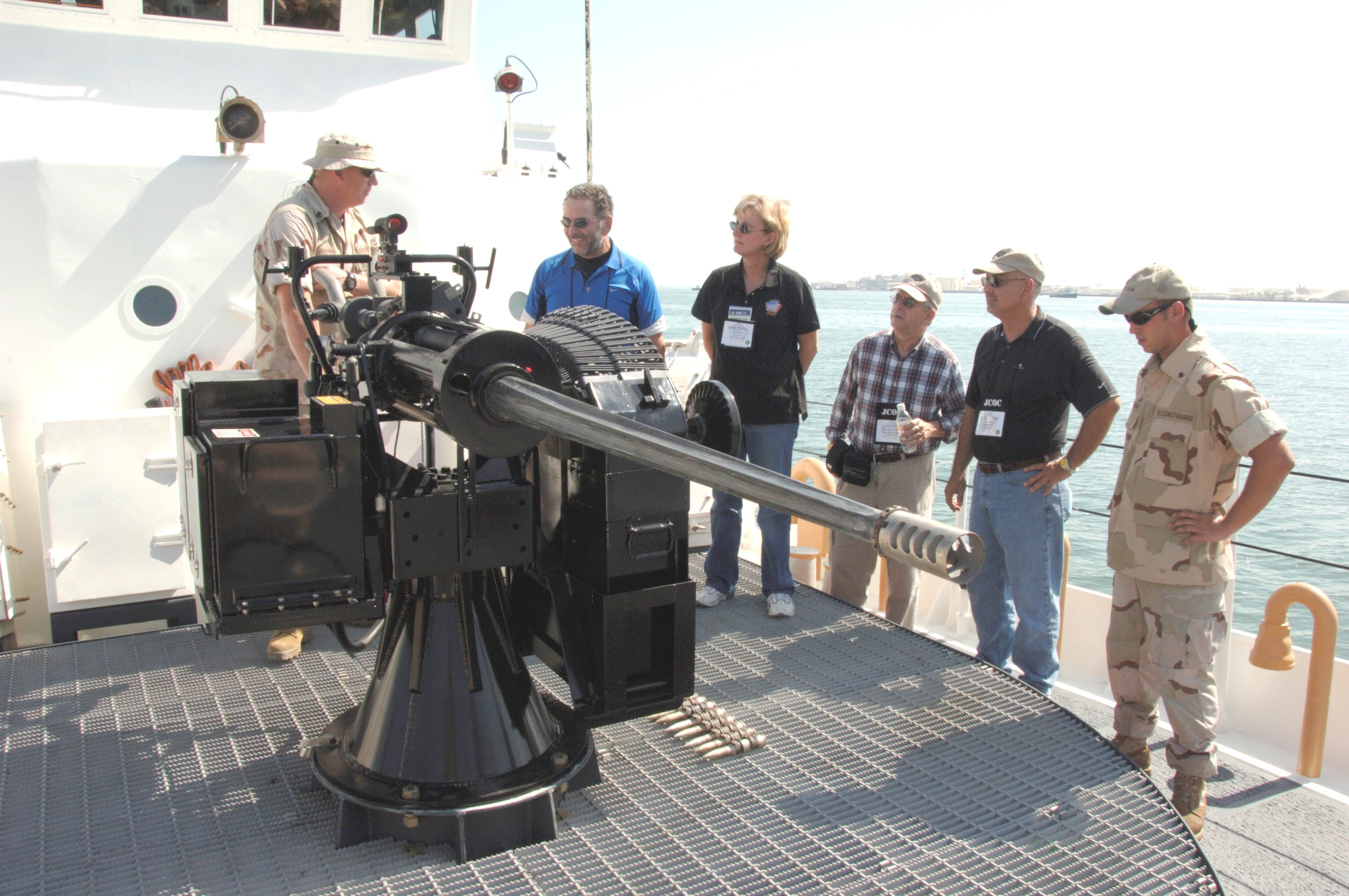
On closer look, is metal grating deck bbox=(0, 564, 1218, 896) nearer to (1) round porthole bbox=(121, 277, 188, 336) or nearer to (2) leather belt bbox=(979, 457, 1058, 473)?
(2) leather belt bbox=(979, 457, 1058, 473)

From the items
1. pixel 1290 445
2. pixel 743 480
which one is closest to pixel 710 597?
pixel 743 480

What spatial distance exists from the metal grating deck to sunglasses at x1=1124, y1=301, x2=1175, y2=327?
1.31 meters

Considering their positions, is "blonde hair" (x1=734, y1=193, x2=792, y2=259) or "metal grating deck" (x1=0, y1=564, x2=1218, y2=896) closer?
"metal grating deck" (x1=0, y1=564, x2=1218, y2=896)

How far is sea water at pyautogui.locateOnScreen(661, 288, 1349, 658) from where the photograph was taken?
14.8 m

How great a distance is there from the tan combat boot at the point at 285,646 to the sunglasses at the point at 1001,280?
2911 millimetres

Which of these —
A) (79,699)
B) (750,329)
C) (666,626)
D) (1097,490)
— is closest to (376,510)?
(666,626)

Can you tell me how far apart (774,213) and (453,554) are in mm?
2542

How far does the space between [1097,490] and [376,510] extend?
18926mm

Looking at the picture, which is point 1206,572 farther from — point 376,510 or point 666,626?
point 376,510

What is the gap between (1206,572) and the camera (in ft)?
11.3

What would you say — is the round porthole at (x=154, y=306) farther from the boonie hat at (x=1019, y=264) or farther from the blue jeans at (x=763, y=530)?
the boonie hat at (x=1019, y=264)

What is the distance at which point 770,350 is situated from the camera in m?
4.48

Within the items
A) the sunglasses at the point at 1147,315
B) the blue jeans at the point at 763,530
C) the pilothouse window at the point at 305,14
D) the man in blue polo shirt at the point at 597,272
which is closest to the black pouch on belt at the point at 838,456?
the blue jeans at the point at 763,530

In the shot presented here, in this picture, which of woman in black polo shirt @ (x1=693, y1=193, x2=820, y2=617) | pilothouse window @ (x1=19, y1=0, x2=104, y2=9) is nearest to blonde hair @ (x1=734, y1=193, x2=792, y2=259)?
woman in black polo shirt @ (x1=693, y1=193, x2=820, y2=617)
